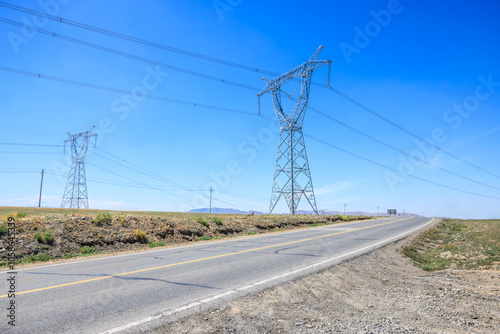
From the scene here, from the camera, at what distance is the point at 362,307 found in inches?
232

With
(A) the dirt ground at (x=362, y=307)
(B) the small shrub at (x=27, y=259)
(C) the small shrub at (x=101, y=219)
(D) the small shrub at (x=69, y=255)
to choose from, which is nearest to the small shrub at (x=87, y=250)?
(D) the small shrub at (x=69, y=255)

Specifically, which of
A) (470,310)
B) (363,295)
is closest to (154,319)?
(363,295)

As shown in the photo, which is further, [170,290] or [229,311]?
[170,290]

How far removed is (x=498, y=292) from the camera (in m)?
6.80

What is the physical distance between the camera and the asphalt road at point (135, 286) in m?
4.72

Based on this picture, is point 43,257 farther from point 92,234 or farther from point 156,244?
point 156,244

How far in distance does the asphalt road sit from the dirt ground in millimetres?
634

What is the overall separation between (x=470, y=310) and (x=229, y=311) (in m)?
4.79

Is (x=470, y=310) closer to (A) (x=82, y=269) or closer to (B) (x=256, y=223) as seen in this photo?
(A) (x=82, y=269)

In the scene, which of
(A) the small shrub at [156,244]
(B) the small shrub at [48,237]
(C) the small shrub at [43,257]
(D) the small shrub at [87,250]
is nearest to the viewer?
(C) the small shrub at [43,257]

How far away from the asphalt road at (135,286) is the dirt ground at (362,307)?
2.08 ft

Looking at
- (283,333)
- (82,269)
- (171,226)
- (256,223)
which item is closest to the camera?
(283,333)

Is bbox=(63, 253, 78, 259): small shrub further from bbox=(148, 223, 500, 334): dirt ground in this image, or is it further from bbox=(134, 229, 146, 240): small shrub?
bbox=(148, 223, 500, 334): dirt ground

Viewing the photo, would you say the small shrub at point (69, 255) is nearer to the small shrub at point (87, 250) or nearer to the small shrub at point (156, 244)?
the small shrub at point (87, 250)
